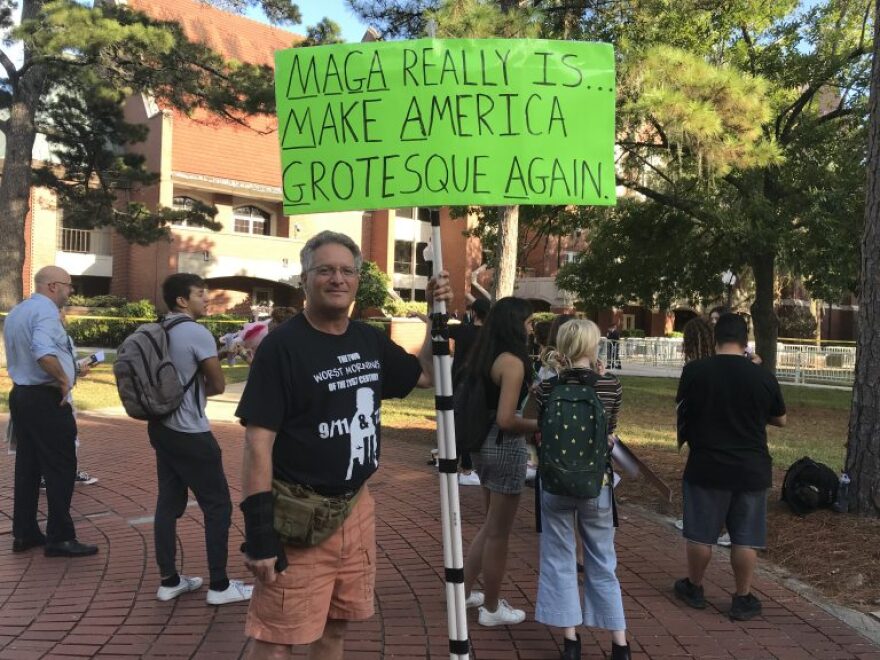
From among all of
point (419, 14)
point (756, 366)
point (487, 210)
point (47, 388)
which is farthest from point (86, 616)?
point (487, 210)

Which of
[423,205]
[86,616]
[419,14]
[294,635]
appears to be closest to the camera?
[294,635]

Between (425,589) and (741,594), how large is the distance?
183cm

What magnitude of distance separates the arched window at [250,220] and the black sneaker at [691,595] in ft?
102

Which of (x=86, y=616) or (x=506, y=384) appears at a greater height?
(x=506, y=384)

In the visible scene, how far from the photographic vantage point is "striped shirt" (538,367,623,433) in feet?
11.5

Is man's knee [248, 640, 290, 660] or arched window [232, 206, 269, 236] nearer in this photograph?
man's knee [248, 640, 290, 660]

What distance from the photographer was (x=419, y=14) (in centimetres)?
1183

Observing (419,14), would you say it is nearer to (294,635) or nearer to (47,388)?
(47,388)

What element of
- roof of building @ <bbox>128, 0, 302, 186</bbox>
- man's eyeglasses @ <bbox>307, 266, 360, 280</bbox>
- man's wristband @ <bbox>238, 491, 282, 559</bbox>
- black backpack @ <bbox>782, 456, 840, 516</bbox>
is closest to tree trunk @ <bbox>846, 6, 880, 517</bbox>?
black backpack @ <bbox>782, 456, 840, 516</bbox>

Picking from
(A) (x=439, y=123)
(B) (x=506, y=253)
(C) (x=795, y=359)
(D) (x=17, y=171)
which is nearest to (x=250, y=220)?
(D) (x=17, y=171)

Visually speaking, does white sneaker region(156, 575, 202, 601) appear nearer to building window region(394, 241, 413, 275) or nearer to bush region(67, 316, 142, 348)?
bush region(67, 316, 142, 348)

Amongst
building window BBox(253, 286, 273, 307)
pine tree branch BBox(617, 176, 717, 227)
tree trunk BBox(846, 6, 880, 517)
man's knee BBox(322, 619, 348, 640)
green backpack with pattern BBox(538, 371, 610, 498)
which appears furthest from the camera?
building window BBox(253, 286, 273, 307)

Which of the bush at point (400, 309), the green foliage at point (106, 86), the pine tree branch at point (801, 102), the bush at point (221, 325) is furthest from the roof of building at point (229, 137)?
the pine tree branch at point (801, 102)

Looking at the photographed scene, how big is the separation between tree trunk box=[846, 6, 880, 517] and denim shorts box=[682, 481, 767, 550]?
1977mm
